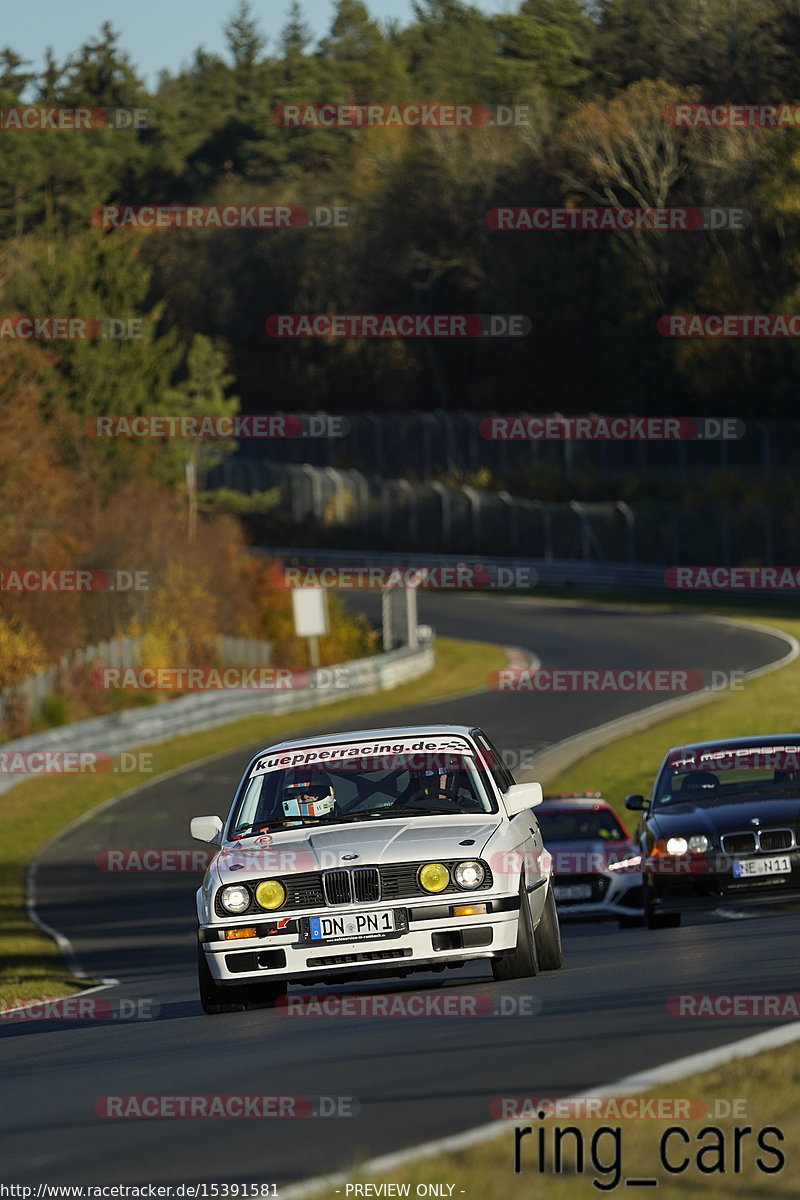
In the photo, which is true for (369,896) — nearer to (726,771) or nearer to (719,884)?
(719,884)

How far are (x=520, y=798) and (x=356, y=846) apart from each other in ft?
4.02

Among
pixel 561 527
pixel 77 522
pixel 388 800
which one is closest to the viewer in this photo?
pixel 388 800

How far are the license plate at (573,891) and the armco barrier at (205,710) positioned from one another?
15.0 m

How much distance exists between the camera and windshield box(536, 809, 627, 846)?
1988 centimetres

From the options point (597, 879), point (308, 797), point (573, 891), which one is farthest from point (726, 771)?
point (308, 797)

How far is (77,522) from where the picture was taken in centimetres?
4719

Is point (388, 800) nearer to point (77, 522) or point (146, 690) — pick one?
point (146, 690)

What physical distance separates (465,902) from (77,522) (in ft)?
126

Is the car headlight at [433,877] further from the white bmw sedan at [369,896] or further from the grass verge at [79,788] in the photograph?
the grass verge at [79,788]

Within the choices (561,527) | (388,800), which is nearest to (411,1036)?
(388,800)

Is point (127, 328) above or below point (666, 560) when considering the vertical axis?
above

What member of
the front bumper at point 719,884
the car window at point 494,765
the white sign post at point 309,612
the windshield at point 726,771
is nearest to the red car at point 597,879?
the windshield at point 726,771

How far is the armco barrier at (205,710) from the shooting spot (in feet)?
112

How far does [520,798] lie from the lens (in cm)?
1097
